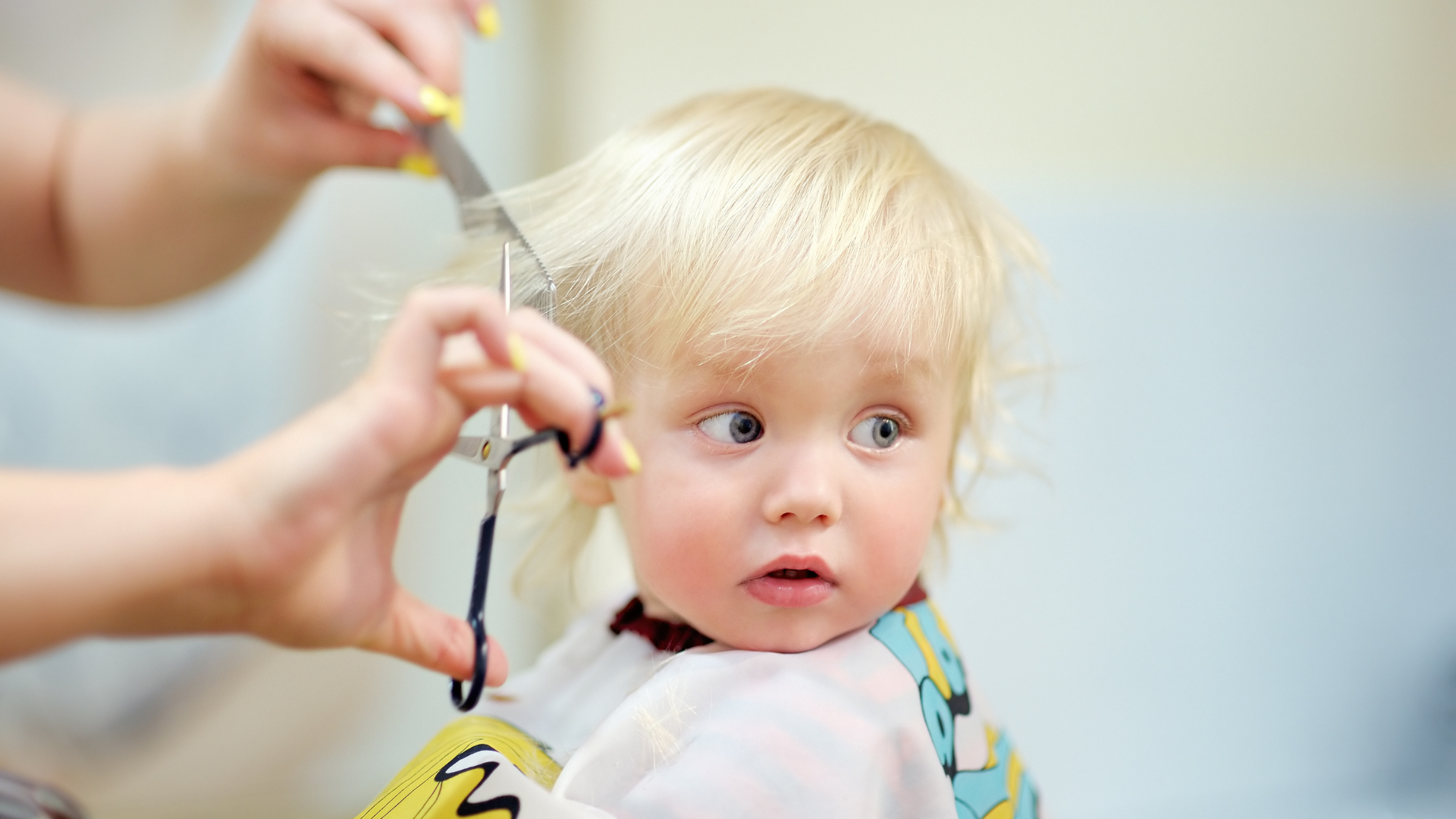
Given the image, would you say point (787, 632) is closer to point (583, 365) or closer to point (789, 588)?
point (789, 588)

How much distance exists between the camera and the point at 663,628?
0.65m

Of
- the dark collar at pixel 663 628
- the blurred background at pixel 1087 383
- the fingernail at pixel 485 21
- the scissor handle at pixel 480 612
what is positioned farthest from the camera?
the blurred background at pixel 1087 383

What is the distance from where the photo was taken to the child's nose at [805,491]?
529 mm

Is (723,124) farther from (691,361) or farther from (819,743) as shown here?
(819,743)

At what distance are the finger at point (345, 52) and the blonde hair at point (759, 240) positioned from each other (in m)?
0.12

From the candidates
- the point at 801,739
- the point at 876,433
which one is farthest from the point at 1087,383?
the point at 801,739

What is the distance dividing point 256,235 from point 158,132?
3.2 inches

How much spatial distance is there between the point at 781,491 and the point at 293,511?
0.27m

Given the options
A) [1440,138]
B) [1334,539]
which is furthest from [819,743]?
[1440,138]

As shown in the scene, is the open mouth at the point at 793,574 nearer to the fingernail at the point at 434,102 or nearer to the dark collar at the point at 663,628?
the dark collar at the point at 663,628

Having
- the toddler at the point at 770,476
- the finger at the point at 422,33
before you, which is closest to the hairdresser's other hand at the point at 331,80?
the finger at the point at 422,33

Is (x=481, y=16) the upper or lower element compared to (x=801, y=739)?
upper

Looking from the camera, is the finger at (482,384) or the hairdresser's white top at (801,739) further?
the hairdresser's white top at (801,739)

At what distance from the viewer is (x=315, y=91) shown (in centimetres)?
56
